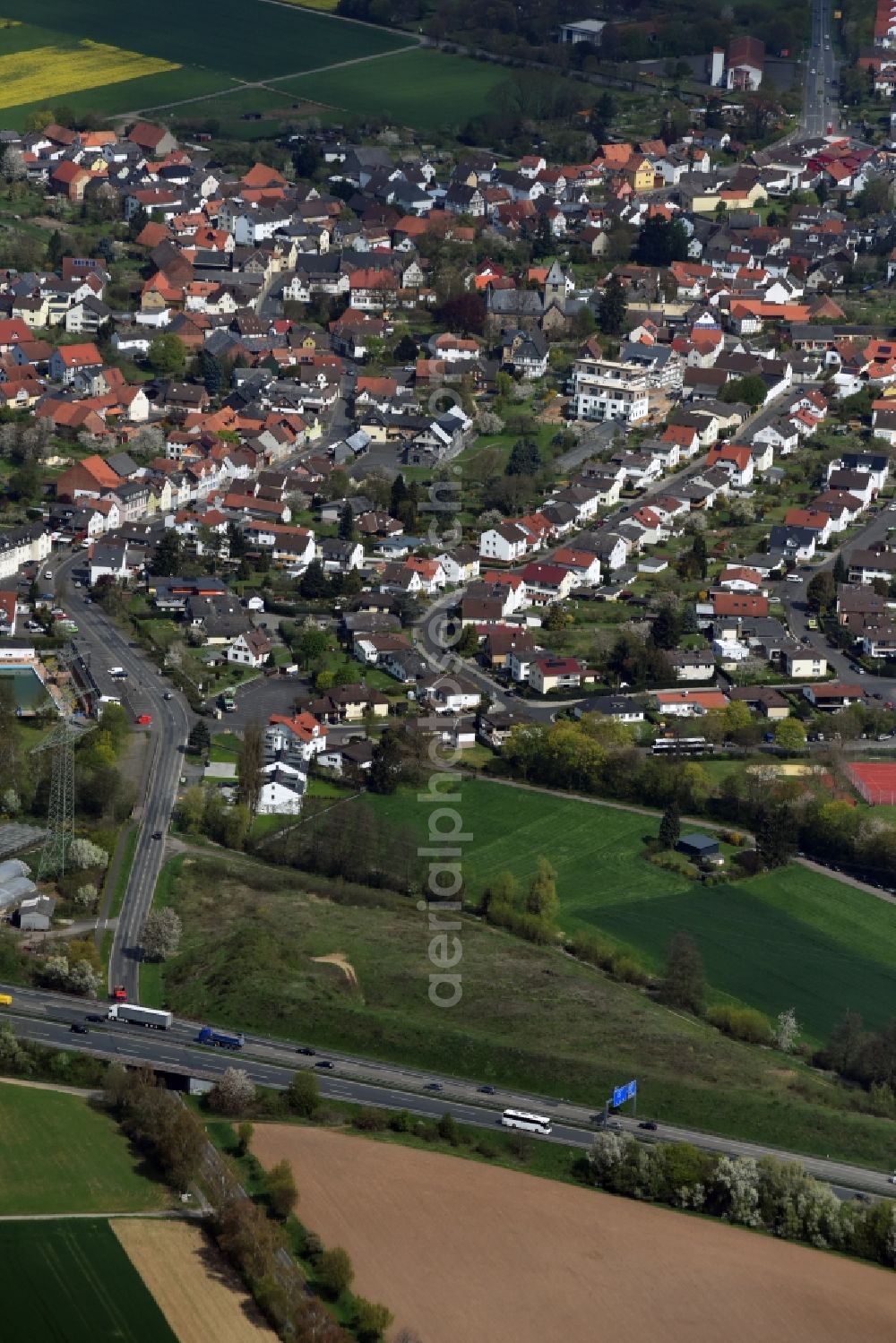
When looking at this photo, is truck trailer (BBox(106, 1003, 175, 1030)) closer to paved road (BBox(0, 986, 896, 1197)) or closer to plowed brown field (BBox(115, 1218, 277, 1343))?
paved road (BBox(0, 986, 896, 1197))

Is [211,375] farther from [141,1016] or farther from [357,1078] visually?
[357,1078]

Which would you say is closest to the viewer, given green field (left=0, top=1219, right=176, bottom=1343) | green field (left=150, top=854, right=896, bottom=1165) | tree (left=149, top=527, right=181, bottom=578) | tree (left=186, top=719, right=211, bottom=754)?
green field (left=0, top=1219, right=176, bottom=1343)

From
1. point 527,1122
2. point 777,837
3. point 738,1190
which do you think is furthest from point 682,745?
point 738,1190

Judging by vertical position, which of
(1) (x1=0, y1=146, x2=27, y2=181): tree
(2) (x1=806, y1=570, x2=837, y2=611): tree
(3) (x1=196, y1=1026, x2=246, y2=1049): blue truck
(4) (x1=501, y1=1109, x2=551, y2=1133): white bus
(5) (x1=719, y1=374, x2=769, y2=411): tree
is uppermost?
(1) (x1=0, y1=146, x2=27, y2=181): tree

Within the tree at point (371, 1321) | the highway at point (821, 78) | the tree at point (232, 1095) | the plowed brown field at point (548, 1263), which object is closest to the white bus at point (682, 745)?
the tree at point (232, 1095)

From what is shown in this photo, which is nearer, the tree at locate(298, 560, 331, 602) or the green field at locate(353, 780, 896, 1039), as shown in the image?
the green field at locate(353, 780, 896, 1039)

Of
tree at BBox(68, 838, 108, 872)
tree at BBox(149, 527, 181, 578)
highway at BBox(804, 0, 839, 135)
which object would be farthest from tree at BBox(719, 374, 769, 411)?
tree at BBox(68, 838, 108, 872)

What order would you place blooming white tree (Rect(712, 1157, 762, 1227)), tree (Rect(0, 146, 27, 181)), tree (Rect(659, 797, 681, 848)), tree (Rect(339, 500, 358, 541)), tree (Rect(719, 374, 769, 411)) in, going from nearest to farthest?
blooming white tree (Rect(712, 1157, 762, 1227)) → tree (Rect(659, 797, 681, 848)) → tree (Rect(339, 500, 358, 541)) → tree (Rect(719, 374, 769, 411)) → tree (Rect(0, 146, 27, 181))
